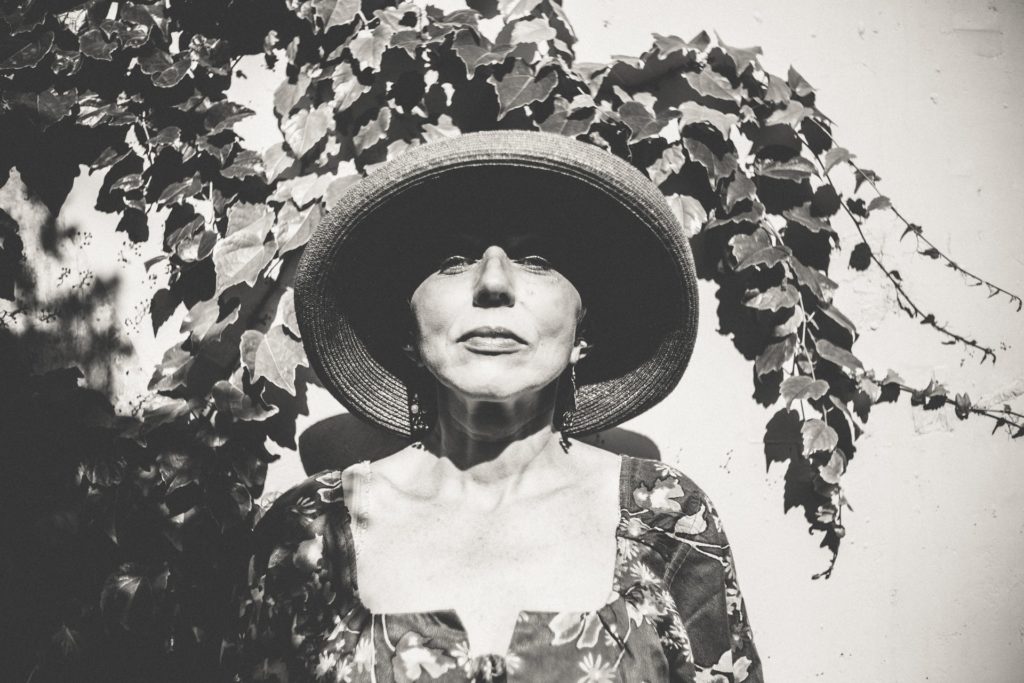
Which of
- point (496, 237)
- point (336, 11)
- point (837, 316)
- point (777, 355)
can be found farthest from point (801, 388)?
point (336, 11)

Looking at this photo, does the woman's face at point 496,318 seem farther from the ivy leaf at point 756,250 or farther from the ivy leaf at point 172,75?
the ivy leaf at point 172,75

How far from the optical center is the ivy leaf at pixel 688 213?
2.29 metres

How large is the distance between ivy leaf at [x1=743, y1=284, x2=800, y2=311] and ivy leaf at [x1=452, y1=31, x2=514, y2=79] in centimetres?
106

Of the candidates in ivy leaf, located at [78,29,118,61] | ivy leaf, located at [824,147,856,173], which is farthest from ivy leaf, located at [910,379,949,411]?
ivy leaf, located at [78,29,118,61]

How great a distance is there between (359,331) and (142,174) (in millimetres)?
941

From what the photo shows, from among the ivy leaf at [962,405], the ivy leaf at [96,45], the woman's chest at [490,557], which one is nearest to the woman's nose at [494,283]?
the woman's chest at [490,557]

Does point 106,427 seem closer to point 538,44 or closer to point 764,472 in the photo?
point 538,44

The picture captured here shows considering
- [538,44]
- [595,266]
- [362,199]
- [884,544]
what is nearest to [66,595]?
[362,199]

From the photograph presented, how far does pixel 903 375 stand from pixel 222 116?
232 centimetres

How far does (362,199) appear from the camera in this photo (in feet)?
5.66

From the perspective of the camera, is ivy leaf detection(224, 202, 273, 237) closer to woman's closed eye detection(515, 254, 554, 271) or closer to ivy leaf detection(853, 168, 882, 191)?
woman's closed eye detection(515, 254, 554, 271)

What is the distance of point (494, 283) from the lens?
64.3 inches

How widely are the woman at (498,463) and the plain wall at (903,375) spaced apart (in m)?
0.55

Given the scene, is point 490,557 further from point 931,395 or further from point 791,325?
point 931,395
